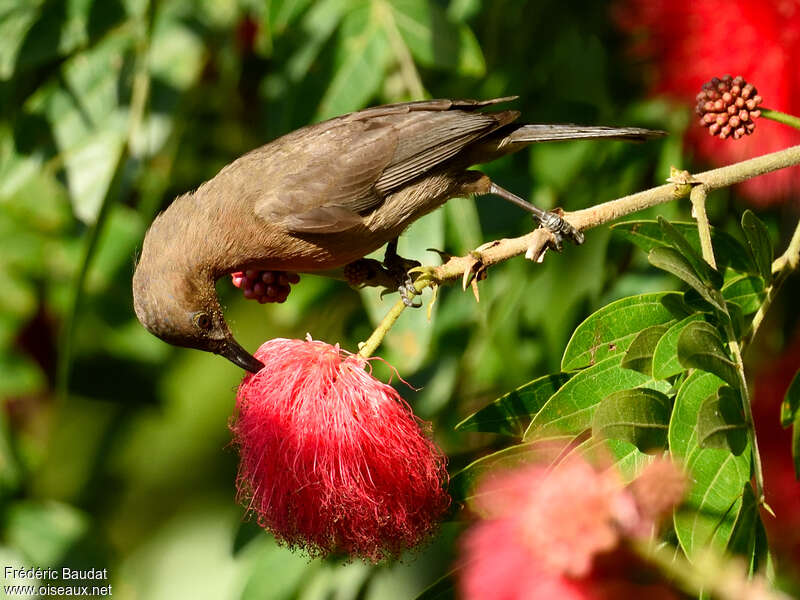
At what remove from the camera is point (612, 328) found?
214cm

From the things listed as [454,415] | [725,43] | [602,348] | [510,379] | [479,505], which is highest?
[725,43]

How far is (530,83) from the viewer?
360 centimetres

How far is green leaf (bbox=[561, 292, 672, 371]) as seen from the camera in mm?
2129

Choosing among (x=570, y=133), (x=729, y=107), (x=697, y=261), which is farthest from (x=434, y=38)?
(x=697, y=261)

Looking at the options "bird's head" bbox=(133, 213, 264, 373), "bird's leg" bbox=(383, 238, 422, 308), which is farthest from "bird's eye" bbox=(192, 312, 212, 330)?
"bird's leg" bbox=(383, 238, 422, 308)

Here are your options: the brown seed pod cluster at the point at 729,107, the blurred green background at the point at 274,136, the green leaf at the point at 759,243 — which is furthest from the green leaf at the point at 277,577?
the brown seed pod cluster at the point at 729,107

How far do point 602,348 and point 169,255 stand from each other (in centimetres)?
139

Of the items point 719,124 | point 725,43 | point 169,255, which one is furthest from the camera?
point 725,43

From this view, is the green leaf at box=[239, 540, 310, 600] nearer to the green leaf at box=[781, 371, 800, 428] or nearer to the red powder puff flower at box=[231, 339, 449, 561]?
the red powder puff flower at box=[231, 339, 449, 561]

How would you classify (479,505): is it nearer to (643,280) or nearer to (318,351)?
(318,351)

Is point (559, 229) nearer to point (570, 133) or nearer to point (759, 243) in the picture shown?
point (759, 243)

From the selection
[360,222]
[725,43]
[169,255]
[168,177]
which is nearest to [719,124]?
[725,43]

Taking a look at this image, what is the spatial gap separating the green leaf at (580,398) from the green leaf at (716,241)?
0.42 m

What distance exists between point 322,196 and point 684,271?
1.44 m
